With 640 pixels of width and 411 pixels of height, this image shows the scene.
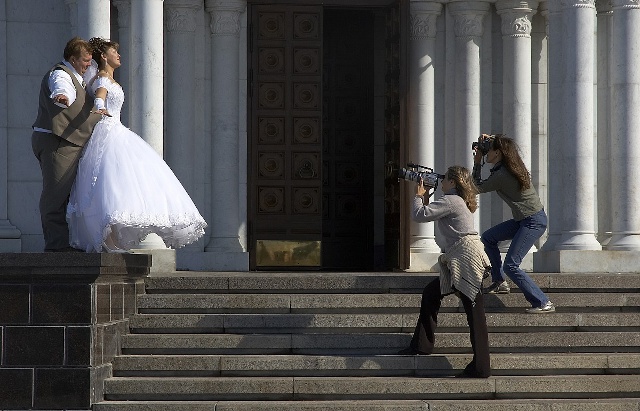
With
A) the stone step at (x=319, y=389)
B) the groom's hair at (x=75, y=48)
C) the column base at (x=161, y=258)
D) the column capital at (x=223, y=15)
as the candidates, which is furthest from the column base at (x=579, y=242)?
the groom's hair at (x=75, y=48)

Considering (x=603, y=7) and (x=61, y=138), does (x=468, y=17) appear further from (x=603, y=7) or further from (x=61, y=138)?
(x=61, y=138)

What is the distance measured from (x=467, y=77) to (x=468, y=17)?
866 mm

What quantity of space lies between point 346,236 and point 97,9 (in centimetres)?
780

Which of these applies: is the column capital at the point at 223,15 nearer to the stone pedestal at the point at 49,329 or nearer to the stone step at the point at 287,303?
the stone step at the point at 287,303

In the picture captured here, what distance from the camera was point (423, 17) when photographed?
58.9 ft

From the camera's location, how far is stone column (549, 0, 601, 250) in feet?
49.4

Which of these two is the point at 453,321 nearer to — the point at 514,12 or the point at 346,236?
the point at 514,12

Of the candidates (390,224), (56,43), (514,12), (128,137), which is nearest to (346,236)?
(390,224)

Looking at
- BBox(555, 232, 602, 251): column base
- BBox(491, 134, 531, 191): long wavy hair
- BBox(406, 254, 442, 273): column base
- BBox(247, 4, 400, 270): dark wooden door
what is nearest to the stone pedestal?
BBox(491, 134, 531, 191): long wavy hair

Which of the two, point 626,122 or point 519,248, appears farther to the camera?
point 626,122

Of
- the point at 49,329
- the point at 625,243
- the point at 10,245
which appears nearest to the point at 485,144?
the point at 625,243

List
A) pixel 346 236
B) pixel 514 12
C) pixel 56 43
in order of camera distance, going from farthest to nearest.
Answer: pixel 346 236
pixel 514 12
pixel 56 43

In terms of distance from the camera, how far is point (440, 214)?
1115 cm

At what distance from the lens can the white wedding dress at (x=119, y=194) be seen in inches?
415
